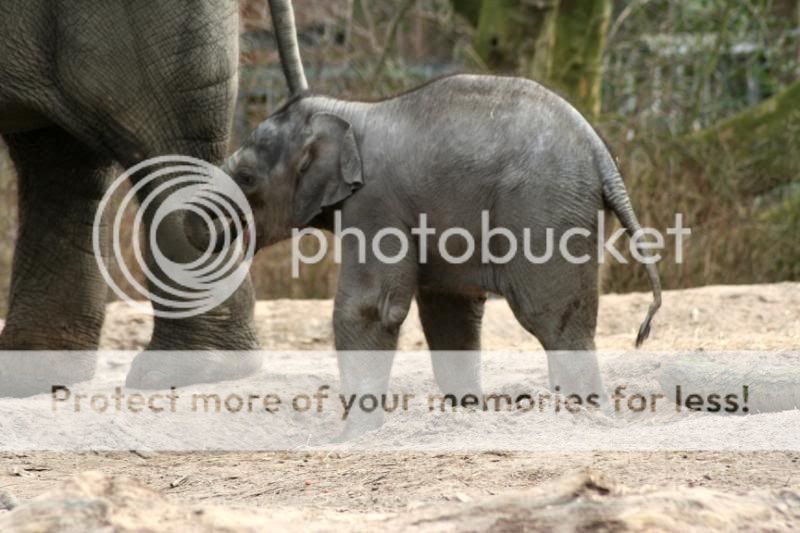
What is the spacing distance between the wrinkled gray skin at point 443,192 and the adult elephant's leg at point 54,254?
4.74ft

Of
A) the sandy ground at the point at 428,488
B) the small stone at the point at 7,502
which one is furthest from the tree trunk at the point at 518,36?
the small stone at the point at 7,502

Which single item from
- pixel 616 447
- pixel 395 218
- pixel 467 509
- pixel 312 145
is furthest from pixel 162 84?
pixel 467 509

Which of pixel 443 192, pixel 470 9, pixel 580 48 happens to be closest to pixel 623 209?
pixel 443 192

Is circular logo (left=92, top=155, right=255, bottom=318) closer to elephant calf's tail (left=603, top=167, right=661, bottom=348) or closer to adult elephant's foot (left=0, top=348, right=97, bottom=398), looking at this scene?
adult elephant's foot (left=0, top=348, right=97, bottom=398)

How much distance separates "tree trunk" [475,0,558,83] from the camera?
9.97 meters

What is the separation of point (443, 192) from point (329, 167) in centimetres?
42

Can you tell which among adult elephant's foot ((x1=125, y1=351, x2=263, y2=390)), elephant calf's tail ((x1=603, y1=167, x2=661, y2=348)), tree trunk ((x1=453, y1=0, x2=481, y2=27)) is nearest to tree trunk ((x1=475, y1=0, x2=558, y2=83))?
tree trunk ((x1=453, y1=0, x2=481, y2=27))

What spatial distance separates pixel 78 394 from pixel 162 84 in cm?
135

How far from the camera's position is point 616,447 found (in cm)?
421

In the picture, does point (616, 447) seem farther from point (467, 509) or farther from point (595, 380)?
point (467, 509)

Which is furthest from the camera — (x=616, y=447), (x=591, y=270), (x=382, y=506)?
(x=591, y=270)

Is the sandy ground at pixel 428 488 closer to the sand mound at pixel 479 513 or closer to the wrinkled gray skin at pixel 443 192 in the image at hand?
the sand mound at pixel 479 513

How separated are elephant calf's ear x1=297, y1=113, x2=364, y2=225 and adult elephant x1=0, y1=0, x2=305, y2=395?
649 millimetres

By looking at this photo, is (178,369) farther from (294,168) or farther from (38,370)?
(294,168)
